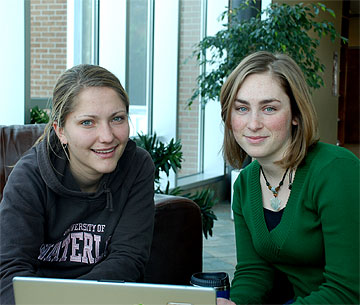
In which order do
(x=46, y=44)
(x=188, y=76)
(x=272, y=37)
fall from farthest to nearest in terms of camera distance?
(x=188, y=76) < (x=272, y=37) < (x=46, y=44)

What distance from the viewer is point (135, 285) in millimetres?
1098

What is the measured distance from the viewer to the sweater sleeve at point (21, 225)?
70.6 inches

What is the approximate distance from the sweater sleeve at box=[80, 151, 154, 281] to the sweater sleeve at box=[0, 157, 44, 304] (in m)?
0.20

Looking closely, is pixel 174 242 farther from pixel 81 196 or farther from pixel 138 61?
pixel 138 61

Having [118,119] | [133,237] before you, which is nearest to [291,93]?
[118,119]

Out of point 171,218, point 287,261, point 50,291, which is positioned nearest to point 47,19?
point 171,218

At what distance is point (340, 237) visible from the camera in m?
1.59

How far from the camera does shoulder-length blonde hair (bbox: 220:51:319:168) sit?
1.74 m

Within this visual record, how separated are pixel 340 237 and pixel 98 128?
843mm

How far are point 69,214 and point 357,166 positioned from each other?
0.98 meters

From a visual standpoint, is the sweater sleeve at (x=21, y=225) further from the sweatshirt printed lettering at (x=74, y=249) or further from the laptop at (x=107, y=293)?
the laptop at (x=107, y=293)

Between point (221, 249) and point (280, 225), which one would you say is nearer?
point (280, 225)

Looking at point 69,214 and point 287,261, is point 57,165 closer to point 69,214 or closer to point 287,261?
point 69,214

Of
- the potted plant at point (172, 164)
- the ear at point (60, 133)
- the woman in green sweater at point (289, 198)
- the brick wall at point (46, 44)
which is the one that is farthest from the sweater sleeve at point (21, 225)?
the brick wall at point (46, 44)
